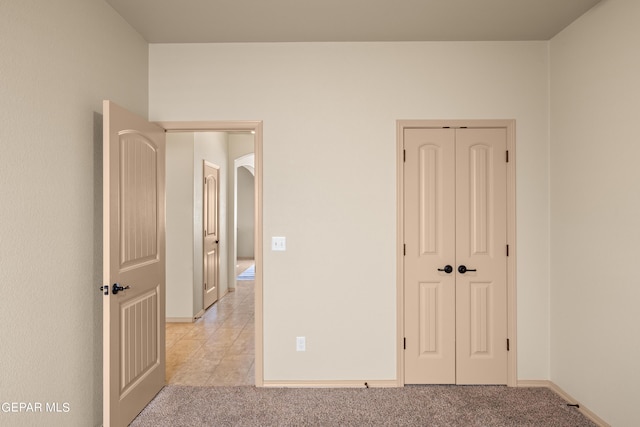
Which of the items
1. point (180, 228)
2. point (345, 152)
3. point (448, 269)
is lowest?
point (448, 269)

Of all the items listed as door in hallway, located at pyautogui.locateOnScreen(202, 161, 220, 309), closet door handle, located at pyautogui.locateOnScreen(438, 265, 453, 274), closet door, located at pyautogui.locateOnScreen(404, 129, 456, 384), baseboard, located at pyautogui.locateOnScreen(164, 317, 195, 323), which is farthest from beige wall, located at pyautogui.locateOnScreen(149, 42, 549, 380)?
door in hallway, located at pyautogui.locateOnScreen(202, 161, 220, 309)

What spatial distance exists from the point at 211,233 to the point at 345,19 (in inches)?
168

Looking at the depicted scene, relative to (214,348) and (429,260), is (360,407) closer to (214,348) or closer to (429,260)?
(429,260)

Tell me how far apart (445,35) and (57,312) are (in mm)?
3303

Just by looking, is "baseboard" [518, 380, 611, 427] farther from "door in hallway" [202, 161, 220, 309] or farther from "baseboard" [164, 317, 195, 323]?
"door in hallway" [202, 161, 220, 309]

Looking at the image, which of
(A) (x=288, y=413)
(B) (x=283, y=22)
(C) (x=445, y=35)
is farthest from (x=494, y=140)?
(A) (x=288, y=413)

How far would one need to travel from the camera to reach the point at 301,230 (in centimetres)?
327

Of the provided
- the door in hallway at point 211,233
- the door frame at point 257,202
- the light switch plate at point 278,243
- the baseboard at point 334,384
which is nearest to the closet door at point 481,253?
the baseboard at point 334,384

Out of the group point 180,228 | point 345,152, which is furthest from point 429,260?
point 180,228

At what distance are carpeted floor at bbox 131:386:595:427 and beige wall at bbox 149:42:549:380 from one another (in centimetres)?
23

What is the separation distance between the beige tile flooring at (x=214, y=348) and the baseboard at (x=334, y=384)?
0.79 feet

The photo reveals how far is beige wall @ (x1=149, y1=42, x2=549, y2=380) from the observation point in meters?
3.25

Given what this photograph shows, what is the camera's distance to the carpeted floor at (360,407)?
2697 mm

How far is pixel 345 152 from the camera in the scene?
3.27 metres
